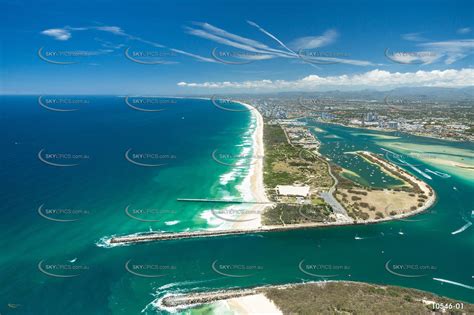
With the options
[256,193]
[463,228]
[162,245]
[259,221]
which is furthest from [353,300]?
[256,193]

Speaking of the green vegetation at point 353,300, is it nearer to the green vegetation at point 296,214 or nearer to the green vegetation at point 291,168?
the green vegetation at point 296,214

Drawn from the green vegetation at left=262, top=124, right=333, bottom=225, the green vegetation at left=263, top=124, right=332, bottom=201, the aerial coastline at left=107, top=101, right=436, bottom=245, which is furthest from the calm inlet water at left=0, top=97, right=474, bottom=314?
the green vegetation at left=263, top=124, right=332, bottom=201

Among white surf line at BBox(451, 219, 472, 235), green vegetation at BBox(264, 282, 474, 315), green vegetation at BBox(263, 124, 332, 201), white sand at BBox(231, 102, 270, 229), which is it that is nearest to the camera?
green vegetation at BBox(264, 282, 474, 315)

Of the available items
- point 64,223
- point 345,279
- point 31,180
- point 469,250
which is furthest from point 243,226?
point 31,180

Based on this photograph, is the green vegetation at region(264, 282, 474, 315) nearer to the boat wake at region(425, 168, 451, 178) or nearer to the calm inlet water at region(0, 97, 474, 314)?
the calm inlet water at region(0, 97, 474, 314)

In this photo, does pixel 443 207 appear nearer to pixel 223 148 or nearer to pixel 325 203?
pixel 325 203

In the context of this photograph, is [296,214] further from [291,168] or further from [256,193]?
[291,168]
